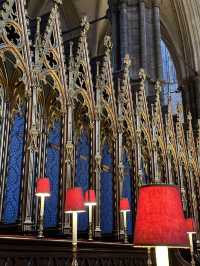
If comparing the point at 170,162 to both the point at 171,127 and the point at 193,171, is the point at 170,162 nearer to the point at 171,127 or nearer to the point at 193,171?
the point at 171,127

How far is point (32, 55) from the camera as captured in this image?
671 cm

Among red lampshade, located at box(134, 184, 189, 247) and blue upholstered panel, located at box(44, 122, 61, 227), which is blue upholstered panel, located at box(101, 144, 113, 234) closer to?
blue upholstered panel, located at box(44, 122, 61, 227)

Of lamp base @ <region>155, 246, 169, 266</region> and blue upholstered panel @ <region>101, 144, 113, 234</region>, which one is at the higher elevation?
blue upholstered panel @ <region>101, 144, 113, 234</region>

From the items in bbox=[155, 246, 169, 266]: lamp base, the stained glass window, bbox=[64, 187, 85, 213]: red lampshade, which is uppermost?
the stained glass window

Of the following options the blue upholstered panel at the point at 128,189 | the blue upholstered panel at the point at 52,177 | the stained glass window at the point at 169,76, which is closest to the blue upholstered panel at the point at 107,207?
the blue upholstered panel at the point at 128,189

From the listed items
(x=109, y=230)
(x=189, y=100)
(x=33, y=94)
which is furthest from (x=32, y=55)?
(x=189, y=100)

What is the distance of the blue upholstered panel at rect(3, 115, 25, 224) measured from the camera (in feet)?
24.0

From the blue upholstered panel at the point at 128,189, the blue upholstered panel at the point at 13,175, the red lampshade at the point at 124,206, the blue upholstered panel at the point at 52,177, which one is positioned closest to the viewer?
the red lampshade at the point at 124,206

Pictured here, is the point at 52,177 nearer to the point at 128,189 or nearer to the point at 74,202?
the point at 128,189

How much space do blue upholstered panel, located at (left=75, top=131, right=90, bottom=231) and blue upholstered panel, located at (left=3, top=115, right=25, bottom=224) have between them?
1.32 m

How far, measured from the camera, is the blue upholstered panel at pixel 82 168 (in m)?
8.18

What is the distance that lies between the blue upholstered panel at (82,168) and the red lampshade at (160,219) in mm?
6089

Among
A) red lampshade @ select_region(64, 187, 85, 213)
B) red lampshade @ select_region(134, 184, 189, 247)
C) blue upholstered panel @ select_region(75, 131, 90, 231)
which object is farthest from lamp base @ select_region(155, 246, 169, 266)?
blue upholstered panel @ select_region(75, 131, 90, 231)

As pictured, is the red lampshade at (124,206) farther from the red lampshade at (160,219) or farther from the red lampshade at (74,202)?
the red lampshade at (160,219)
